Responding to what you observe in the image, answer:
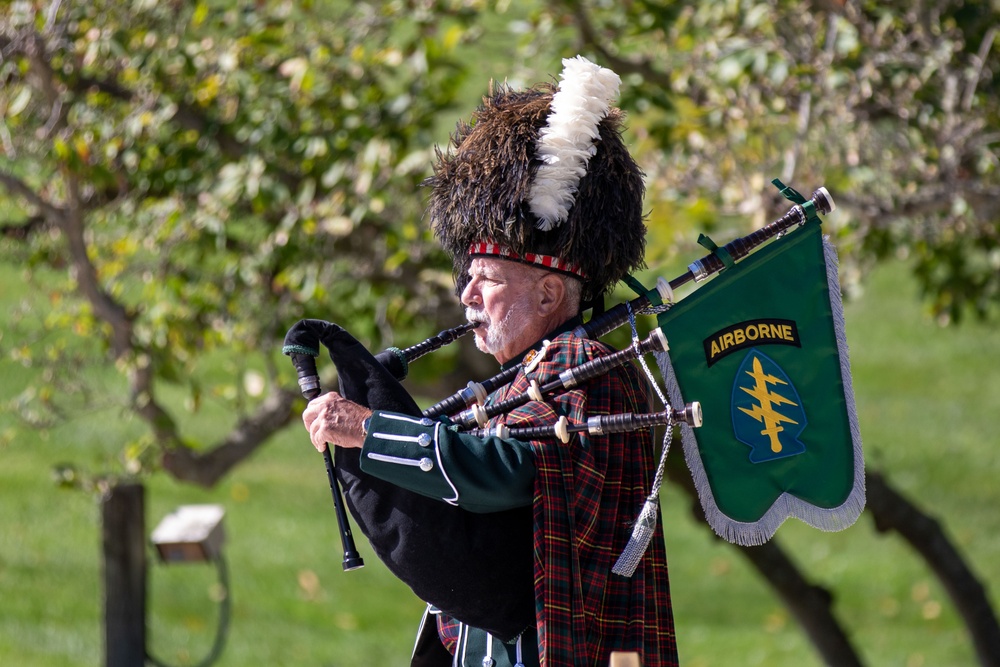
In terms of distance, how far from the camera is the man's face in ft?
8.21

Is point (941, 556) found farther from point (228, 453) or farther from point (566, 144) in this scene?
point (566, 144)

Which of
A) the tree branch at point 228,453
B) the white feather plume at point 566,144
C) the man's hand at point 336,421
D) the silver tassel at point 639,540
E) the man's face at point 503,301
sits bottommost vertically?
the silver tassel at point 639,540

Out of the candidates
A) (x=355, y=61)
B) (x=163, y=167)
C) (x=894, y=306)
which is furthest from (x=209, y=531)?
(x=894, y=306)

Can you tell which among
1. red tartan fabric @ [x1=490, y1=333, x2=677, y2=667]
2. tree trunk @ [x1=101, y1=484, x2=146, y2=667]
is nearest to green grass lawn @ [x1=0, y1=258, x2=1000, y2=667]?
tree trunk @ [x1=101, y1=484, x2=146, y2=667]

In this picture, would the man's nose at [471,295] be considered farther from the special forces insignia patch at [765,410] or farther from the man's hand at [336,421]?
the special forces insignia patch at [765,410]

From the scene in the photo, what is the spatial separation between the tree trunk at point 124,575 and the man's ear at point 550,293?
2.73 meters

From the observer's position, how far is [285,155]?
4551 millimetres

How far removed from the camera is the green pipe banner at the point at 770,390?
2471 millimetres

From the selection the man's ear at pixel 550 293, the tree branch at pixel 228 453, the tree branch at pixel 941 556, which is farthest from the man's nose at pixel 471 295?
the tree branch at pixel 941 556

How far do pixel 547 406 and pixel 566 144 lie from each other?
518mm

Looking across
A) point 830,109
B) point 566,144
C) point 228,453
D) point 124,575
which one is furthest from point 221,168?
point 566,144

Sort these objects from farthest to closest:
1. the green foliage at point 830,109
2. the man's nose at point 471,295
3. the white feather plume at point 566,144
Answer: the green foliage at point 830,109
the man's nose at point 471,295
the white feather plume at point 566,144

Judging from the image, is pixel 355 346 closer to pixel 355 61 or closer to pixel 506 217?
pixel 506 217

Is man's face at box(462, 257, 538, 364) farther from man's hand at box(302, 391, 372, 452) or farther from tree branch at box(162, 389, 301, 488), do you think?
tree branch at box(162, 389, 301, 488)
